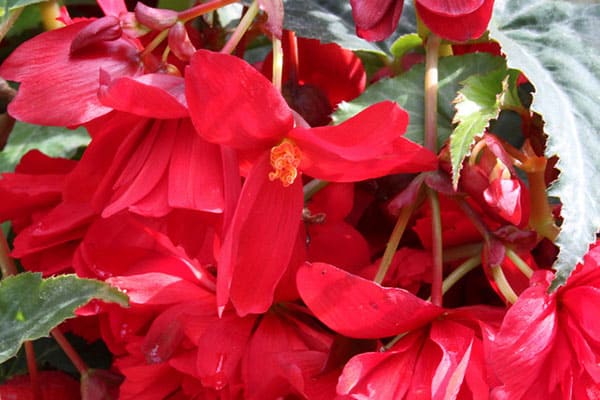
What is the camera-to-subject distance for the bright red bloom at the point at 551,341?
0.44m

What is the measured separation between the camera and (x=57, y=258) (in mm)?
586

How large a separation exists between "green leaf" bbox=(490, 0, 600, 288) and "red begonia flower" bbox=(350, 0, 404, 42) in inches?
2.9

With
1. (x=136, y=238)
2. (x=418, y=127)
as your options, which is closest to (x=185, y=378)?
(x=136, y=238)

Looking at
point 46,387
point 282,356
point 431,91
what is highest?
point 431,91

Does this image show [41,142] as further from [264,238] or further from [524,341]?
[524,341]

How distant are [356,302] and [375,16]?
0.15 meters

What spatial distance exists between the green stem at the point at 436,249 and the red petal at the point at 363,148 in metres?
0.03

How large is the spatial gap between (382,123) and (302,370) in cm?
15

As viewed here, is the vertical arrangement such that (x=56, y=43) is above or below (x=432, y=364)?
above

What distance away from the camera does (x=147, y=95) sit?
1.44 feet

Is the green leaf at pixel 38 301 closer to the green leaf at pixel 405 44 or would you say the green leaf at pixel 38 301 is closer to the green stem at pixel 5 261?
the green stem at pixel 5 261

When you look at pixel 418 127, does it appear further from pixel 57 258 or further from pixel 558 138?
pixel 57 258

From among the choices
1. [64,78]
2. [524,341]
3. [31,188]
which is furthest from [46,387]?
[524,341]

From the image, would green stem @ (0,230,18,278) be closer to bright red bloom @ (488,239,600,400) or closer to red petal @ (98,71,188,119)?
red petal @ (98,71,188,119)
